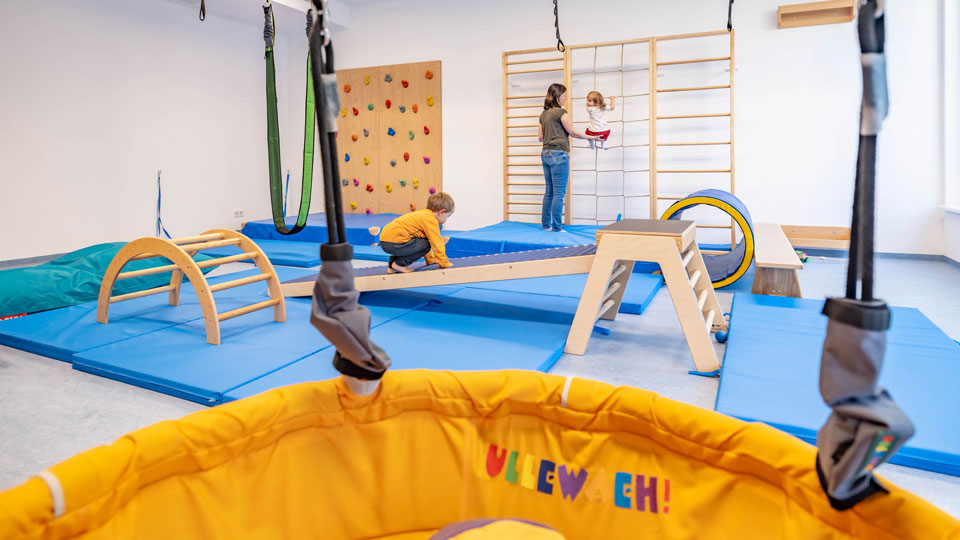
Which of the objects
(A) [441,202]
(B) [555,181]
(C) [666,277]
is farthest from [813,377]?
(B) [555,181]

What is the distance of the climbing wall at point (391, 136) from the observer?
8.21m

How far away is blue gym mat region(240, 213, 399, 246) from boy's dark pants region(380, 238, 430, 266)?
9.03 ft

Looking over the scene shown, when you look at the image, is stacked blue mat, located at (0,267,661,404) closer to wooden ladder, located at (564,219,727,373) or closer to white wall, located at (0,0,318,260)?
wooden ladder, located at (564,219,727,373)

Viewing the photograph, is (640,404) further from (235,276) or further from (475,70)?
(475,70)

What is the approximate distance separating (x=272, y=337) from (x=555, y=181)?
3.60 meters

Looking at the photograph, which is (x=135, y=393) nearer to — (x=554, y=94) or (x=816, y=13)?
(x=554, y=94)

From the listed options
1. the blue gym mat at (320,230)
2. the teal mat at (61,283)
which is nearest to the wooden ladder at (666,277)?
the teal mat at (61,283)

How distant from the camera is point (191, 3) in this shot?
7.66 meters

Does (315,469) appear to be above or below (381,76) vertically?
below

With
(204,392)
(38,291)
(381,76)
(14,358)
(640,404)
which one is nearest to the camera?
(640,404)

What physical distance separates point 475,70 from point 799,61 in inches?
144

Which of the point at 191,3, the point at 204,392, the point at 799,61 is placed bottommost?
the point at 204,392

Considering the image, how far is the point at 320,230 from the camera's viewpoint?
7285 millimetres

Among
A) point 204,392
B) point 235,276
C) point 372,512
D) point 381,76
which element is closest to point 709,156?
point 381,76
